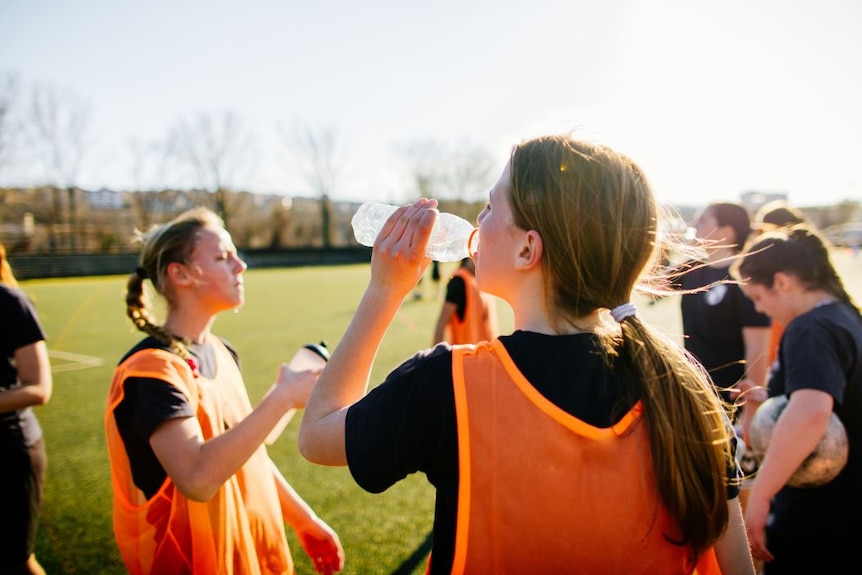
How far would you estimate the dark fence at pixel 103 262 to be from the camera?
32.1 metres

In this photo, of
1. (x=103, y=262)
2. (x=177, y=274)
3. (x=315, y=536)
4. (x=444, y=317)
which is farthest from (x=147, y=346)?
(x=103, y=262)

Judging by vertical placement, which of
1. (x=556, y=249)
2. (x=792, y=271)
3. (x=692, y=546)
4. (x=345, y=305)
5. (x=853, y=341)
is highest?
(x=556, y=249)

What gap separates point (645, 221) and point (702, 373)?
19.7 inches

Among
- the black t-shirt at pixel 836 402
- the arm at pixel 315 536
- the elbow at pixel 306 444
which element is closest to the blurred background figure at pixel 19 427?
the arm at pixel 315 536

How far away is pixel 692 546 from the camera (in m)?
1.22

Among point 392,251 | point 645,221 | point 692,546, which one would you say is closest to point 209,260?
point 392,251

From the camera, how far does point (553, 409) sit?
1098mm

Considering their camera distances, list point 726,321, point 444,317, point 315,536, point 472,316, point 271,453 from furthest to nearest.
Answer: point 271,453, point 444,317, point 472,316, point 726,321, point 315,536

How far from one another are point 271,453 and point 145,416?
4.18 metres

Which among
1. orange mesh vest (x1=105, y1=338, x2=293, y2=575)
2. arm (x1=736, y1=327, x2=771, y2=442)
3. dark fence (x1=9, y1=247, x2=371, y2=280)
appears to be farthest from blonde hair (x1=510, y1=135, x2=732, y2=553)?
A: dark fence (x1=9, y1=247, x2=371, y2=280)

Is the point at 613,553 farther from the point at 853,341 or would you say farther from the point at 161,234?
the point at 161,234

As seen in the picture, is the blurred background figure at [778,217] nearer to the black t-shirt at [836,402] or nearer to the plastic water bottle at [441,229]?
the black t-shirt at [836,402]

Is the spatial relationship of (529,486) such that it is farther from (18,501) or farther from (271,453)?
(271,453)

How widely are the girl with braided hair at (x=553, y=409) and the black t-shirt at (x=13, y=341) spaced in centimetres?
258
